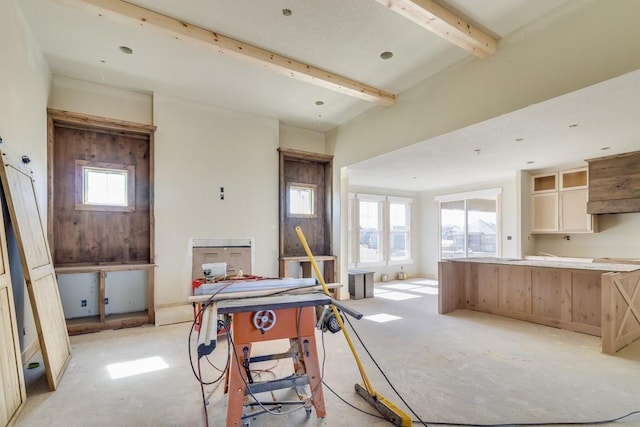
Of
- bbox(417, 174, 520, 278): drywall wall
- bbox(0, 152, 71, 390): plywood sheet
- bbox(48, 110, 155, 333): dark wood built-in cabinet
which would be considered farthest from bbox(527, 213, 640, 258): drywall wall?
bbox(0, 152, 71, 390): plywood sheet

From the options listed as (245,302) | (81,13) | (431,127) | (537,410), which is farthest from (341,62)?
(537,410)

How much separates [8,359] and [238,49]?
319 centimetres

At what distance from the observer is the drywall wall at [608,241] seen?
551 cm

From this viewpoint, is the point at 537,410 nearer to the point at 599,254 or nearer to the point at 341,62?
the point at 341,62

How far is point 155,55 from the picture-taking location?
138 inches

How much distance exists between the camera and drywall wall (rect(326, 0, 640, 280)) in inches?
95.5

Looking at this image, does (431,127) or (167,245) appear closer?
(431,127)

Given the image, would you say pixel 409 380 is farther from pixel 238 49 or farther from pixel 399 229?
pixel 399 229

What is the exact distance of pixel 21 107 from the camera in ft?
9.64

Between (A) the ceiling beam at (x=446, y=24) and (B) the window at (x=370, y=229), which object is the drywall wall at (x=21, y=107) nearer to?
(A) the ceiling beam at (x=446, y=24)

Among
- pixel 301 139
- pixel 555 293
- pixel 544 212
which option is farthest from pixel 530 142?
pixel 301 139

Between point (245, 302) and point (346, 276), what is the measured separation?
4180 millimetres

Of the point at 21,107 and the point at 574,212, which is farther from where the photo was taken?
the point at 574,212

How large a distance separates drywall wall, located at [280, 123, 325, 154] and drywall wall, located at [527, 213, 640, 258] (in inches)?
213
